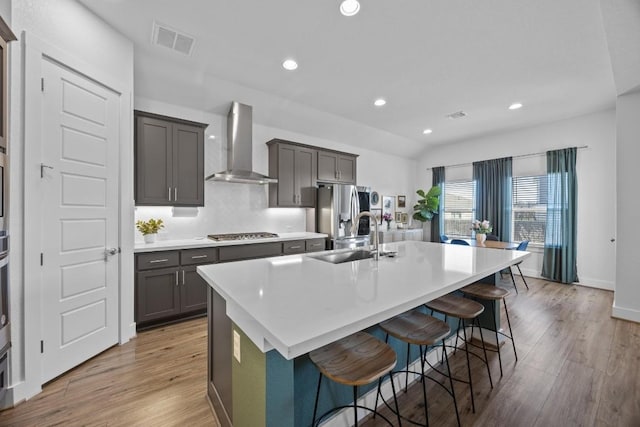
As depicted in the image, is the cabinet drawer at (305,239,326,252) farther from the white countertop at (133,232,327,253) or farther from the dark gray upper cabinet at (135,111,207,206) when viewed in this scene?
the dark gray upper cabinet at (135,111,207,206)

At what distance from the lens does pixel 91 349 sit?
2248mm

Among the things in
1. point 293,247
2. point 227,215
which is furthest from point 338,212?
point 227,215

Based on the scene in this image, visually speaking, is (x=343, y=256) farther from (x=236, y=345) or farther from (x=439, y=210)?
(x=439, y=210)

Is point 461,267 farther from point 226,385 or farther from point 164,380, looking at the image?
point 164,380

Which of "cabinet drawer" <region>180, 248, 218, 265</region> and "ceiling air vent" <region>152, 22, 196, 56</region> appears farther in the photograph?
"cabinet drawer" <region>180, 248, 218, 265</region>

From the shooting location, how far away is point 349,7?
2.13 m

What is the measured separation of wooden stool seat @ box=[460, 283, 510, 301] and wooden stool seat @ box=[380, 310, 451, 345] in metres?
0.73

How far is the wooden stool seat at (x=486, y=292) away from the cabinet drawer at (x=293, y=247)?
236cm

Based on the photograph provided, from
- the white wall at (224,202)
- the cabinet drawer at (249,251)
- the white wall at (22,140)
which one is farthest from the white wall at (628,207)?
the white wall at (22,140)

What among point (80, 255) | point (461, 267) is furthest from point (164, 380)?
point (461, 267)

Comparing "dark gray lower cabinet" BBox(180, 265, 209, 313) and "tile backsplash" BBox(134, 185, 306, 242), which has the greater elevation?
"tile backsplash" BBox(134, 185, 306, 242)

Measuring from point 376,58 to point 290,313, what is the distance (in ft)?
9.64

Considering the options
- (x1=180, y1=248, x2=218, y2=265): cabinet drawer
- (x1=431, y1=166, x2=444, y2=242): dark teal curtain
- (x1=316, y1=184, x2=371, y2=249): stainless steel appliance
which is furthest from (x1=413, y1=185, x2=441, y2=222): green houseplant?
(x1=180, y1=248, x2=218, y2=265): cabinet drawer

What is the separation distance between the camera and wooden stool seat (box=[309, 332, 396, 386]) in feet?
3.44
